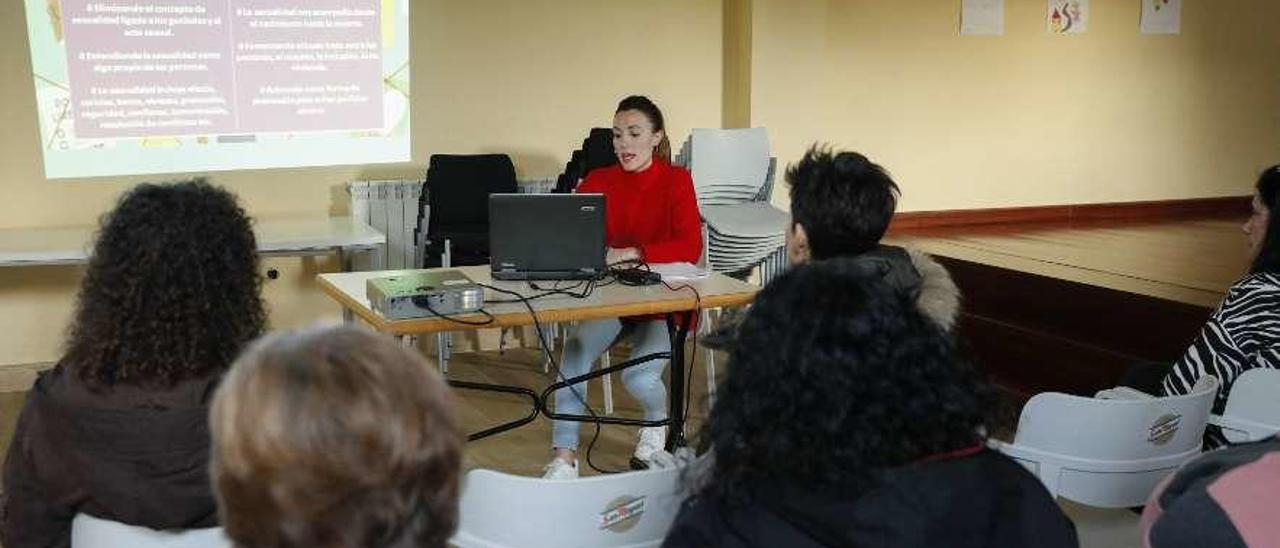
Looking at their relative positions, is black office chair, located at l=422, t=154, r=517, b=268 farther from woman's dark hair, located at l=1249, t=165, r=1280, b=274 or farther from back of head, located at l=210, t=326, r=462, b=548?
back of head, located at l=210, t=326, r=462, b=548

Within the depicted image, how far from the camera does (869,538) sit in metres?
1.25

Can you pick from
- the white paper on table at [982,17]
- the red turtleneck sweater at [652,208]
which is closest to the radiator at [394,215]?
the red turtleneck sweater at [652,208]

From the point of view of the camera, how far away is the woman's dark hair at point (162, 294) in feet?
5.56

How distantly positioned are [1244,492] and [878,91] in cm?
550

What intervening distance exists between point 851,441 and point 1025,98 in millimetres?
6257

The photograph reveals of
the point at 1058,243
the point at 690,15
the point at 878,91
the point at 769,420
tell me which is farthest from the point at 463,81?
the point at 769,420

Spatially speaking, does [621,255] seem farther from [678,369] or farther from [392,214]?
[392,214]

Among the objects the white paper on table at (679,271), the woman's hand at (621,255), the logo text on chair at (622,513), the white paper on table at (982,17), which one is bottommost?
the logo text on chair at (622,513)

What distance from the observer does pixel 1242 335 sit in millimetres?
2611

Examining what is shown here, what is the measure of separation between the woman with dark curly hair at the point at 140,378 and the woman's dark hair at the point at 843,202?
4.02 feet

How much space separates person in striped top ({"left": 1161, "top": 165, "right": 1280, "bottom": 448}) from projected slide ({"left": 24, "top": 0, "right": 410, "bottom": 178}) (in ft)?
11.9

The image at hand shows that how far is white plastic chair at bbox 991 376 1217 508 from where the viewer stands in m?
2.17

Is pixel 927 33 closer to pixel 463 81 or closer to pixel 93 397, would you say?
pixel 463 81

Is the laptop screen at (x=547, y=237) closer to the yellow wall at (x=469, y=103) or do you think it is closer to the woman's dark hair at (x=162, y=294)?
the woman's dark hair at (x=162, y=294)
